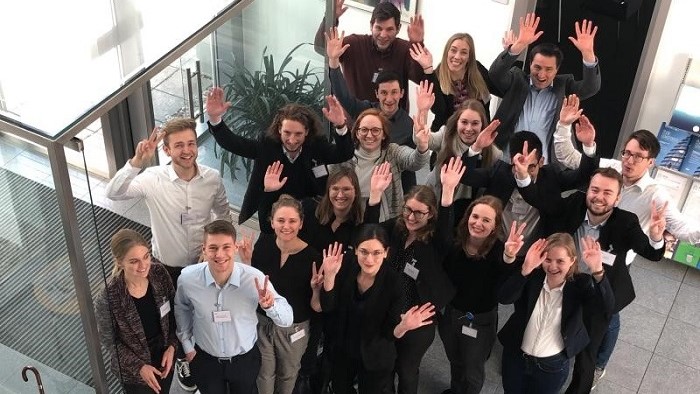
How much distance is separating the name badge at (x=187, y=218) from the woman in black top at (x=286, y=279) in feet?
1.52

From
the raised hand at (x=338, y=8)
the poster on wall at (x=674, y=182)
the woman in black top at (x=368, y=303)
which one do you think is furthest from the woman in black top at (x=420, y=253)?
the poster on wall at (x=674, y=182)

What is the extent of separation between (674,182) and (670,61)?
37.1 inches

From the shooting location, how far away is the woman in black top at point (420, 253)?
15.3ft

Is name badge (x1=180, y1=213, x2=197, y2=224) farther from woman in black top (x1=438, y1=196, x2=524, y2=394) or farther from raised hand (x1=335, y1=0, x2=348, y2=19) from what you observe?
raised hand (x1=335, y1=0, x2=348, y2=19)

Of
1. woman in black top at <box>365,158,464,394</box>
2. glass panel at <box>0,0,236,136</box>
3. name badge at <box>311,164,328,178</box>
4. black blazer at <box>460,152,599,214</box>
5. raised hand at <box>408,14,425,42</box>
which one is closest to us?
glass panel at <box>0,0,236,136</box>

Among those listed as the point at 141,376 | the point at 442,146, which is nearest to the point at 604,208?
the point at 442,146

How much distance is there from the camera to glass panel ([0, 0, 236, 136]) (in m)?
3.40

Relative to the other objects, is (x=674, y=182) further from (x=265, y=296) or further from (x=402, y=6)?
(x=265, y=296)

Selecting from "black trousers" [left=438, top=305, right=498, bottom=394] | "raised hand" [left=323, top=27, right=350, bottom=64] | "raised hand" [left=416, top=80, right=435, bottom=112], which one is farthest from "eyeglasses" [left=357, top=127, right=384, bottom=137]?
"black trousers" [left=438, top=305, right=498, bottom=394]

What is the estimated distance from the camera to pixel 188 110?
22.1 feet

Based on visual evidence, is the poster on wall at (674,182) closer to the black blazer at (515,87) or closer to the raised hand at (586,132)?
the black blazer at (515,87)

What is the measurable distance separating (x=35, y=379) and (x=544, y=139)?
3.53 metres

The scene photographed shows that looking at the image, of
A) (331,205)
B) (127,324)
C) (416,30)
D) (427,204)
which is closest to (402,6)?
(416,30)

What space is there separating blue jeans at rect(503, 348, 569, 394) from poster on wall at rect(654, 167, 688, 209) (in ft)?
6.81
